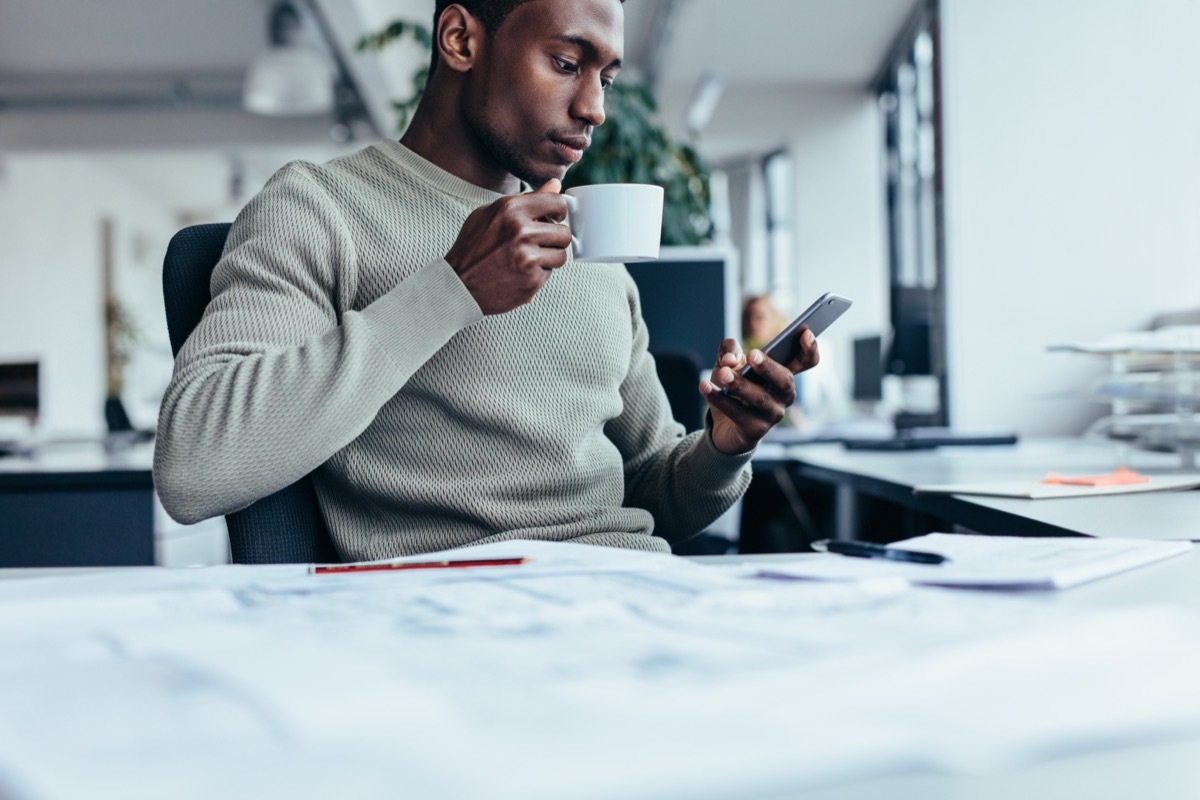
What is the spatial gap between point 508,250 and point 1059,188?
7.17 ft

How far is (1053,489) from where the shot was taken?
120cm

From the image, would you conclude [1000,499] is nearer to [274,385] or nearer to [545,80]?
[545,80]

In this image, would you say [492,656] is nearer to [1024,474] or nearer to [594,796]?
[594,796]

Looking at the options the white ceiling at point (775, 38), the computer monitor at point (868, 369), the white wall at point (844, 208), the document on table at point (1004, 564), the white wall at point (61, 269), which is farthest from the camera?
the white wall at point (61, 269)

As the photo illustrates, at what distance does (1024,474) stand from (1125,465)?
0.21m

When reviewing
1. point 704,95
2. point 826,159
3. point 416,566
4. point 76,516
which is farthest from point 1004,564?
point 826,159

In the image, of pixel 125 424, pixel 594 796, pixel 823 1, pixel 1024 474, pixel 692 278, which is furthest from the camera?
pixel 823 1

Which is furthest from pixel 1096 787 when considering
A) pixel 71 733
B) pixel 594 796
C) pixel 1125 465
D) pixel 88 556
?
pixel 88 556

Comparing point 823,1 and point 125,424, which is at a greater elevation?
point 823,1

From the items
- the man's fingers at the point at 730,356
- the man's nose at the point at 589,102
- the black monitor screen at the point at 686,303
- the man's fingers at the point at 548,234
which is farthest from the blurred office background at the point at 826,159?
the man's fingers at the point at 548,234

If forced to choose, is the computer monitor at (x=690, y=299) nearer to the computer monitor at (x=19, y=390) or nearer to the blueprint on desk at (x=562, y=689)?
the blueprint on desk at (x=562, y=689)

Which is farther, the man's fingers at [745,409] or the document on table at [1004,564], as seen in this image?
the man's fingers at [745,409]

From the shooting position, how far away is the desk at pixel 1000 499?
96 cm

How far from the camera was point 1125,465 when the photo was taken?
1.68 meters
